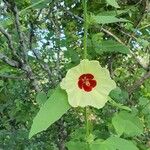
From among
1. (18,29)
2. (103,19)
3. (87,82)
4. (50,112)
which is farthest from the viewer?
(18,29)

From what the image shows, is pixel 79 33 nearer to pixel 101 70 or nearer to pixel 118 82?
pixel 118 82

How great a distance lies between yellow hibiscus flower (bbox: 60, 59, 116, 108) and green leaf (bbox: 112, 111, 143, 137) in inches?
11.6

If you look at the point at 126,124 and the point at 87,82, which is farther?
the point at 126,124

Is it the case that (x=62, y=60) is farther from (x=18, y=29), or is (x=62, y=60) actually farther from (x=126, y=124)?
(x=126, y=124)

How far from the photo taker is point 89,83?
50.4 inches

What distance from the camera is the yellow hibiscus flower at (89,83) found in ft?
4.13

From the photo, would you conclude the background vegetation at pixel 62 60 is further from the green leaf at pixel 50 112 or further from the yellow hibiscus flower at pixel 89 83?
the green leaf at pixel 50 112

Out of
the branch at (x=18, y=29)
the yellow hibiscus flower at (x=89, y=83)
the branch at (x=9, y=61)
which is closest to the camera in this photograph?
the yellow hibiscus flower at (x=89, y=83)

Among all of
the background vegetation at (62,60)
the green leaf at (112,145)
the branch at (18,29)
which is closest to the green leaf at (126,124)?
the background vegetation at (62,60)

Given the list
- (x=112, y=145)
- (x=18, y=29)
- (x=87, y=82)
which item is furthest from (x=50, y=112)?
(x=18, y=29)

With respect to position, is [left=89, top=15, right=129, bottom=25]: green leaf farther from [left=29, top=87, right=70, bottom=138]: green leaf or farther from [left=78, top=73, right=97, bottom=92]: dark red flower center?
[left=29, top=87, right=70, bottom=138]: green leaf

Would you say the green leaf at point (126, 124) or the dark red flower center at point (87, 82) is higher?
the dark red flower center at point (87, 82)

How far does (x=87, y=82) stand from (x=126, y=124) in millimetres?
375

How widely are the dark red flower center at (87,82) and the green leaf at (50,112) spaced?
10cm
